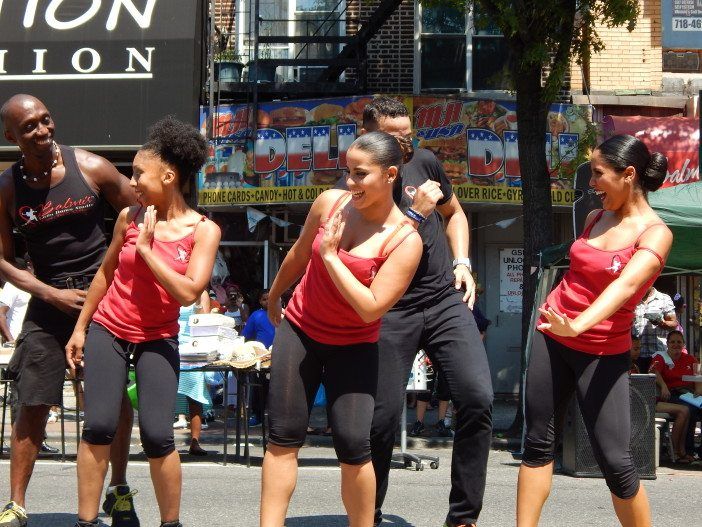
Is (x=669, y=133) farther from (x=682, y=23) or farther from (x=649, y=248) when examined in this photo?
A: (x=649, y=248)

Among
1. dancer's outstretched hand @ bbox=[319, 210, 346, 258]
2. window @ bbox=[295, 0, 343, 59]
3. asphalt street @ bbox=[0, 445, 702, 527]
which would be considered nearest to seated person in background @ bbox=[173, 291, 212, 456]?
asphalt street @ bbox=[0, 445, 702, 527]

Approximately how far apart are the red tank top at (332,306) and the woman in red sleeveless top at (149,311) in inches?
22.7

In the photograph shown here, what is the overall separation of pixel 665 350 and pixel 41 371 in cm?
877

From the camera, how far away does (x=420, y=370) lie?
1151 centimetres

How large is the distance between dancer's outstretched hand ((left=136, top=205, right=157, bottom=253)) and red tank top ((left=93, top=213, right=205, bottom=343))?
0.12 meters

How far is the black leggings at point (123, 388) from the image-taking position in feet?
16.3

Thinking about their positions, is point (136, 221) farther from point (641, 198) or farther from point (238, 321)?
point (238, 321)

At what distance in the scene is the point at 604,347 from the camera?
491 cm

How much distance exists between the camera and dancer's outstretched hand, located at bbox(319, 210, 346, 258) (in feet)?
14.9

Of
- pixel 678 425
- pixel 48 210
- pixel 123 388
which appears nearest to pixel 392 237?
pixel 123 388

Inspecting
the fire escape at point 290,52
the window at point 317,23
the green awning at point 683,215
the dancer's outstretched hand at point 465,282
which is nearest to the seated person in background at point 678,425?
the green awning at point 683,215

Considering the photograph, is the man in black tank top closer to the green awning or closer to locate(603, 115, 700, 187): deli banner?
the green awning

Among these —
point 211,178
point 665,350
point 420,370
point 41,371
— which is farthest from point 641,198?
point 211,178

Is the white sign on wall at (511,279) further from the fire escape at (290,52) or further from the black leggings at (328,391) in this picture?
the black leggings at (328,391)
